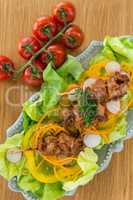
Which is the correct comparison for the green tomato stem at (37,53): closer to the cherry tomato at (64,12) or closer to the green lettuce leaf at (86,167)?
the cherry tomato at (64,12)

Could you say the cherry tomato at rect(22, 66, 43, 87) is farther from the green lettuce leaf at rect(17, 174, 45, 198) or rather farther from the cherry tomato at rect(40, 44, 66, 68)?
the green lettuce leaf at rect(17, 174, 45, 198)

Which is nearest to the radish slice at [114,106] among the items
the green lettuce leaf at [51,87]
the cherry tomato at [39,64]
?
the green lettuce leaf at [51,87]

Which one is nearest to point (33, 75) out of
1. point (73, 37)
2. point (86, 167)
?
point (73, 37)

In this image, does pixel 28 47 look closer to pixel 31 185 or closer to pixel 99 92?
pixel 99 92

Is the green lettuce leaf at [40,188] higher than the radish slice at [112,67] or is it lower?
lower

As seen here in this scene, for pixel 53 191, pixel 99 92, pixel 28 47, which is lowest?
pixel 53 191
